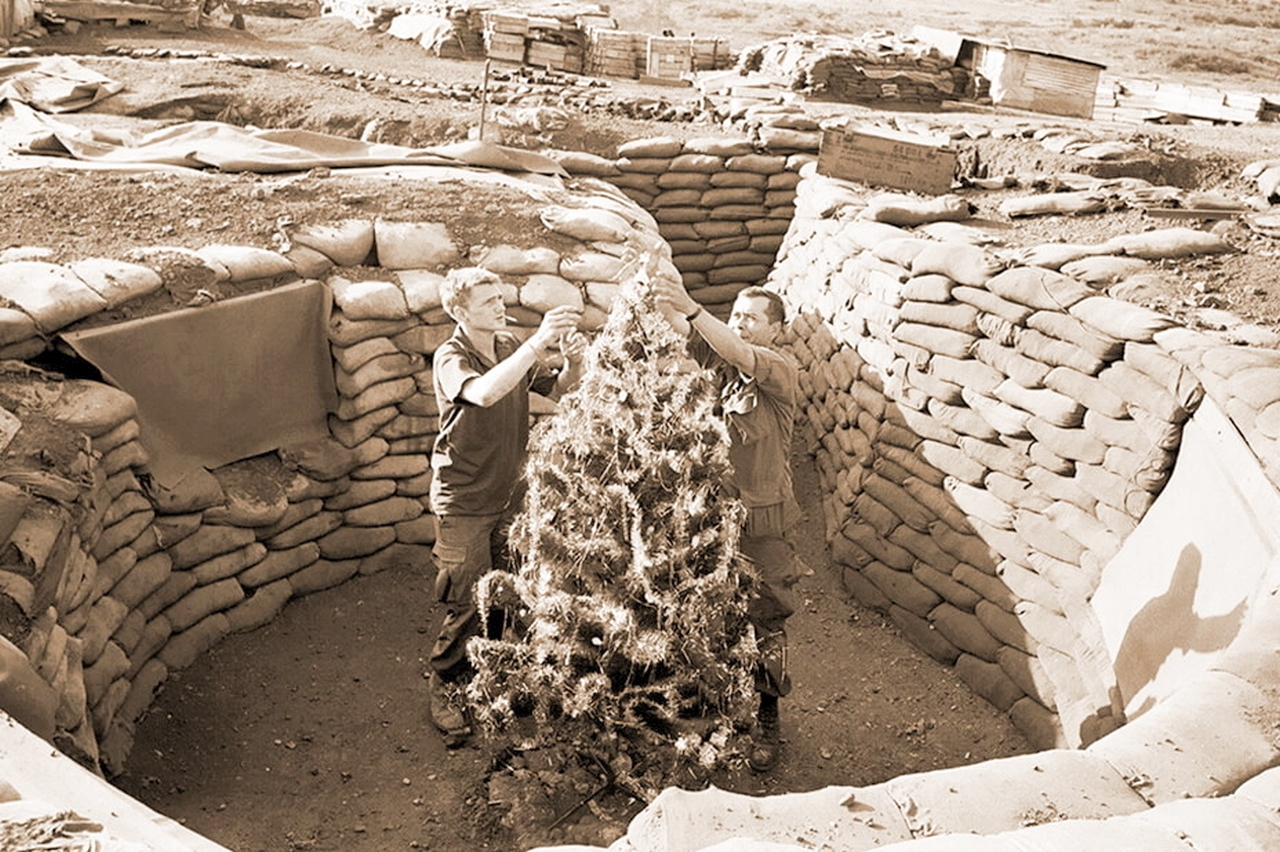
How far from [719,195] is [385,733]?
516 centimetres

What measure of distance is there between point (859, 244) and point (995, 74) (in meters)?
6.71

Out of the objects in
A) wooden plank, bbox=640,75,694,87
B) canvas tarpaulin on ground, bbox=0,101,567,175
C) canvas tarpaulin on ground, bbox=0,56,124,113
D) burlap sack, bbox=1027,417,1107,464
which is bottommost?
burlap sack, bbox=1027,417,1107,464

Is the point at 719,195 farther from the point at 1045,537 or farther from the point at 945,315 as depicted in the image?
the point at 1045,537

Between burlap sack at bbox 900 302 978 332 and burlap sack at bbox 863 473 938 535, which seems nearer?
burlap sack at bbox 900 302 978 332

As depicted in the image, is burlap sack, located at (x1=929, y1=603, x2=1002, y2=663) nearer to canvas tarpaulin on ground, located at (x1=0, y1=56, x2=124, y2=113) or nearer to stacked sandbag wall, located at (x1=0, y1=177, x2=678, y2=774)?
stacked sandbag wall, located at (x1=0, y1=177, x2=678, y2=774)

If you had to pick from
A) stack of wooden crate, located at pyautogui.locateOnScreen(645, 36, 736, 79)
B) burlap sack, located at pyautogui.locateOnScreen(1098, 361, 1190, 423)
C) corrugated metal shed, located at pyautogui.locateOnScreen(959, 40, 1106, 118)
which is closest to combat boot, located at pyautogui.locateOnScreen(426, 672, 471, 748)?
burlap sack, located at pyautogui.locateOnScreen(1098, 361, 1190, 423)

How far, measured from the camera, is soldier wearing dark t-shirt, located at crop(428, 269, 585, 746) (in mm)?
4098

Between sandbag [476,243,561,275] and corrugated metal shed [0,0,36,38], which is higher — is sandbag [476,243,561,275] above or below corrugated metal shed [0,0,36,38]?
below

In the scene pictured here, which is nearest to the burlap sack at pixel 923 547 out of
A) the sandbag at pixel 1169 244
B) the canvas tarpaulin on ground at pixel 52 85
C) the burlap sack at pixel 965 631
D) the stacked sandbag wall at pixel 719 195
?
the burlap sack at pixel 965 631

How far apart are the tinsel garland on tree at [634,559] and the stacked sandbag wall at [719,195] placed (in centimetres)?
480

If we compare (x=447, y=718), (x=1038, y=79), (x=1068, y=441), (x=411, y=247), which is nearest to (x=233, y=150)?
(x=411, y=247)

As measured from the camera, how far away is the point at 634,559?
3730 mm

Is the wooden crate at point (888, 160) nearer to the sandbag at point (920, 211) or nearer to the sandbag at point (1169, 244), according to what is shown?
the sandbag at point (920, 211)

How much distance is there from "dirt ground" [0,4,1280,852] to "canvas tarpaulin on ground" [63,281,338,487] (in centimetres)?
56
